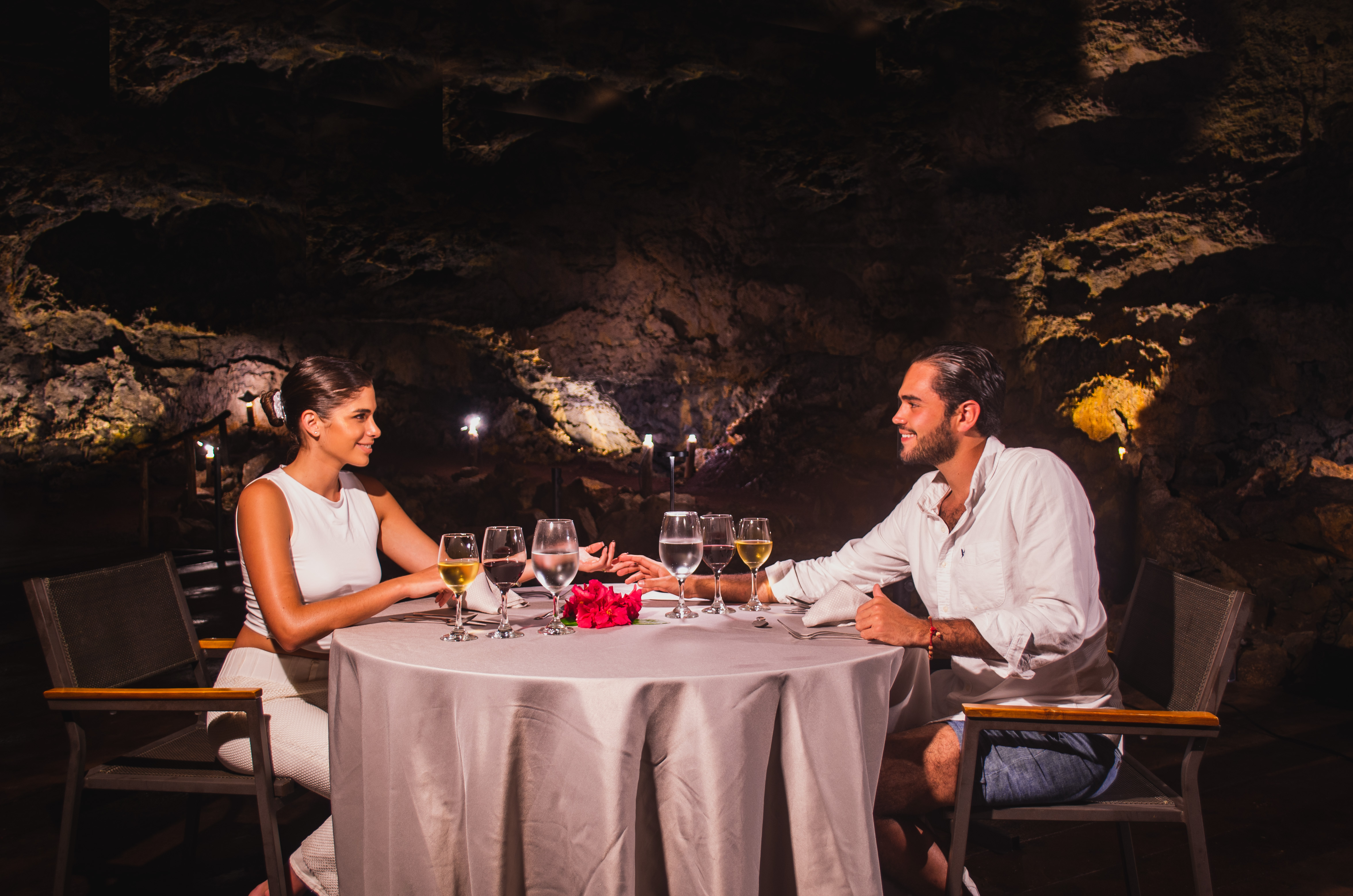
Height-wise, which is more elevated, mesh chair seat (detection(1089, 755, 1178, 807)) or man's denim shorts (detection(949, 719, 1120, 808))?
man's denim shorts (detection(949, 719, 1120, 808))

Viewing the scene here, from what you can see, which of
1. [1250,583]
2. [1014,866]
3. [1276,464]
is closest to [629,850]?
[1014,866]

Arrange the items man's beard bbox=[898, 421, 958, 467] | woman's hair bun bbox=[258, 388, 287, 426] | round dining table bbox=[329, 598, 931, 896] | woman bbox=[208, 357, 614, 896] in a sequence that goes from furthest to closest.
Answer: woman's hair bun bbox=[258, 388, 287, 426]
man's beard bbox=[898, 421, 958, 467]
woman bbox=[208, 357, 614, 896]
round dining table bbox=[329, 598, 931, 896]

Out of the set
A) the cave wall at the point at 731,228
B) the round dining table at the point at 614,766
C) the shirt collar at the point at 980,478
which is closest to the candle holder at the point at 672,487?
the cave wall at the point at 731,228

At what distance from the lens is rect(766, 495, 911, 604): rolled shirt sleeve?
1.88 meters

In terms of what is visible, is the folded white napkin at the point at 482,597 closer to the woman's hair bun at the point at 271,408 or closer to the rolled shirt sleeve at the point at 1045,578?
the rolled shirt sleeve at the point at 1045,578

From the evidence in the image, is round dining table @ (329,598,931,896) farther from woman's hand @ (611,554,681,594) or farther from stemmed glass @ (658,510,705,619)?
woman's hand @ (611,554,681,594)

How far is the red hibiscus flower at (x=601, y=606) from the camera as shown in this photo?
147 centimetres

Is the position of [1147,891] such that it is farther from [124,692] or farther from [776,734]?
[124,692]

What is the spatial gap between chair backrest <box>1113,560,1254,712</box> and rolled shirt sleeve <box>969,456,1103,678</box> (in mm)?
192

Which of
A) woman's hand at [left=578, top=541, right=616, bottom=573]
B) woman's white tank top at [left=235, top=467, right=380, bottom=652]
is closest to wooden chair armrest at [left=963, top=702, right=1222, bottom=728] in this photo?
woman's hand at [left=578, top=541, right=616, bottom=573]

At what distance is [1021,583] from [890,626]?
1.37ft

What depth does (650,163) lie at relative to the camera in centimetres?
897

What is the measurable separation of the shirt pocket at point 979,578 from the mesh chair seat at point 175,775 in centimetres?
149

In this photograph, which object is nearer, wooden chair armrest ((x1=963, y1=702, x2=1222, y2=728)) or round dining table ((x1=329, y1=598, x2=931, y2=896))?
round dining table ((x1=329, y1=598, x2=931, y2=896))
